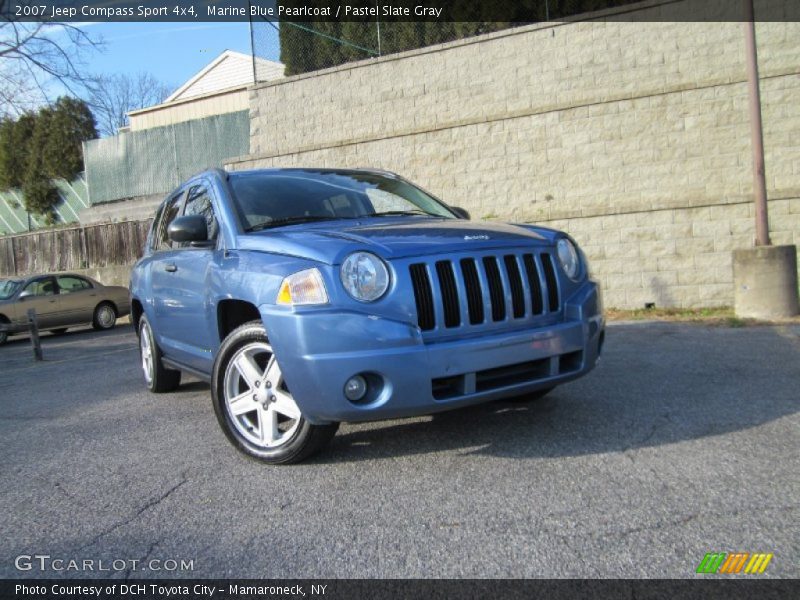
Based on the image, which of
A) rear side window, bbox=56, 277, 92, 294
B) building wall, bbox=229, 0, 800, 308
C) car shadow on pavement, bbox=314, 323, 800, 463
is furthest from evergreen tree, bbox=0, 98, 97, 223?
car shadow on pavement, bbox=314, 323, 800, 463

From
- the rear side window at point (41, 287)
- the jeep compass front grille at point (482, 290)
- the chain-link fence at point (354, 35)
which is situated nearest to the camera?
the jeep compass front grille at point (482, 290)

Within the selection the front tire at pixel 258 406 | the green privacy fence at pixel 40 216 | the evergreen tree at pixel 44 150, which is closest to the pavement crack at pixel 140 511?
the front tire at pixel 258 406

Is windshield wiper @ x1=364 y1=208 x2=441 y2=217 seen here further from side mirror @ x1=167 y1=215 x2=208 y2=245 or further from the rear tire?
the rear tire

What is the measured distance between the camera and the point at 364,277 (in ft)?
11.2

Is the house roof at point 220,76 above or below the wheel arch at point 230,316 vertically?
above

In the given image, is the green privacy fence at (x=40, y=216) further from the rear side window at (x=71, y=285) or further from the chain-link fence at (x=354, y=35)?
the chain-link fence at (x=354, y=35)

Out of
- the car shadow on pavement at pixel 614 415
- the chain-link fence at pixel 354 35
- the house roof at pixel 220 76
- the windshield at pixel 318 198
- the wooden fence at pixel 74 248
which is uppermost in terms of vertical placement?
the house roof at pixel 220 76

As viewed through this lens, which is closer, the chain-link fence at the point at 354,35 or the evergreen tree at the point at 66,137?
the chain-link fence at the point at 354,35

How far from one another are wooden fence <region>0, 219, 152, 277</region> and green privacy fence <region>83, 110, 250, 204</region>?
1829 millimetres

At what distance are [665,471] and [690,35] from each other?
32.5ft

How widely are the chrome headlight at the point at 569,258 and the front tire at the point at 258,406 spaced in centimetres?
163

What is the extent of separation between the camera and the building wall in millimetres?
10758

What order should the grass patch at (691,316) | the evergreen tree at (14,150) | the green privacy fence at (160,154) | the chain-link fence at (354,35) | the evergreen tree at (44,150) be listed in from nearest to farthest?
the grass patch at (691,316) < the chain-link fence at (354,35) < the green privacy fence at (160,154) < the evergreen tree at (44,150) < the evergreen tree at (14,150)

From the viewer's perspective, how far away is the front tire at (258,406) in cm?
365
